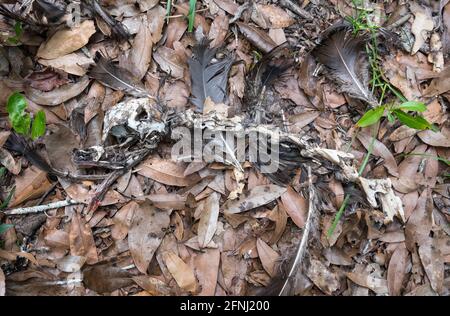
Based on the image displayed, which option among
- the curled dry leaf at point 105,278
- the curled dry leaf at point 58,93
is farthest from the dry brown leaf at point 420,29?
the curled dry leaf at point 105,278

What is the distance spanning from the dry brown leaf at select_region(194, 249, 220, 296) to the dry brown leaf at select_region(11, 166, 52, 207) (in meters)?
0.63

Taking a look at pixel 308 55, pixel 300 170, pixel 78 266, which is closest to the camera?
pixel 78 266

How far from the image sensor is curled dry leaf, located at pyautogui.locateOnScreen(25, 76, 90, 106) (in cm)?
158

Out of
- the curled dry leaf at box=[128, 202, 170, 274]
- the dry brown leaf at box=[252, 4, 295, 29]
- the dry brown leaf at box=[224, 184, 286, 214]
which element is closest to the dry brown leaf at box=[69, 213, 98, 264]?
the curled dry leaf at box=[128, 202, 170, 274]

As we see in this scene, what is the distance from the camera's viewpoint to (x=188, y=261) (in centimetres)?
147

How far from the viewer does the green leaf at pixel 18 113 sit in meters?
1.47

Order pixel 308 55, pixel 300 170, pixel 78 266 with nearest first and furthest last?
pixel 78 266, pixel 300 170, pixel 308 55

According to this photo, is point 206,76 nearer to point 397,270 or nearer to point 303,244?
point 303,244

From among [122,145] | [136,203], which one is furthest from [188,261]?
[122,145]

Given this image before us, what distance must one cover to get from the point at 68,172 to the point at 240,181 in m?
0.64

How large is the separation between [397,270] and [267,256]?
473 mm

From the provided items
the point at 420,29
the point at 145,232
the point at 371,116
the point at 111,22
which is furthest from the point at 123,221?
the point at 420,29

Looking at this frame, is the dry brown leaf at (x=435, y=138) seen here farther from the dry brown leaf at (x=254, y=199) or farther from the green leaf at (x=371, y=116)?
the dry brown leaf at (x=254, y=199)

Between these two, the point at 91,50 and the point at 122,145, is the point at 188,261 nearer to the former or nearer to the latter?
the point at 122,145
